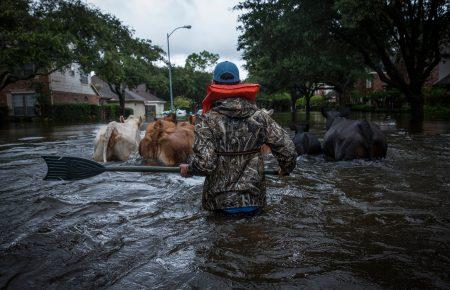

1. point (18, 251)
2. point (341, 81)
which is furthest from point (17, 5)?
point (341, 81)

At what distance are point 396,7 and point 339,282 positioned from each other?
15953 millimetres

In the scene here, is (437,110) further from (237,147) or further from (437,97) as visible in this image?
(237,147)

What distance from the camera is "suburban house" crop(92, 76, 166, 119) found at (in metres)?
50.6

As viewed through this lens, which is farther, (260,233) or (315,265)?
(260,233)

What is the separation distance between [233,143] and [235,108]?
0.35 metres

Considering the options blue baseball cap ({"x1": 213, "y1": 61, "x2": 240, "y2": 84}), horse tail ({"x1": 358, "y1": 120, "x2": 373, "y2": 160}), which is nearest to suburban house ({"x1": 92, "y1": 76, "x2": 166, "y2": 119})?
horse tail ({"x1": 358, "y1": 120, "x2": 373, "y2": 160})

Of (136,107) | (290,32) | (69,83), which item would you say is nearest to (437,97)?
(290,32)

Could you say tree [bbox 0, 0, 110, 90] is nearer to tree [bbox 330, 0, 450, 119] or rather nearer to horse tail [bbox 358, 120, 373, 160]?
tree [bbox 330, 0, 450, 119]

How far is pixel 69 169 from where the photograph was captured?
476 cm

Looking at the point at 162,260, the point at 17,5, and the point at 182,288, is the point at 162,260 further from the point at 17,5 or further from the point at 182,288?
the point at 17,5

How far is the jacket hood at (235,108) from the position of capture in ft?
12.3

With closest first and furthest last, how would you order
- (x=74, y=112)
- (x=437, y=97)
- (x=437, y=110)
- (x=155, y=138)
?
1. (x=155, y=138)
2. (x=437, y=110)
3. (x=437, y=97)
4. (x=74, y=112)

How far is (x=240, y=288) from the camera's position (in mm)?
2717

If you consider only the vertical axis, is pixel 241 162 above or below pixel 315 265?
above
